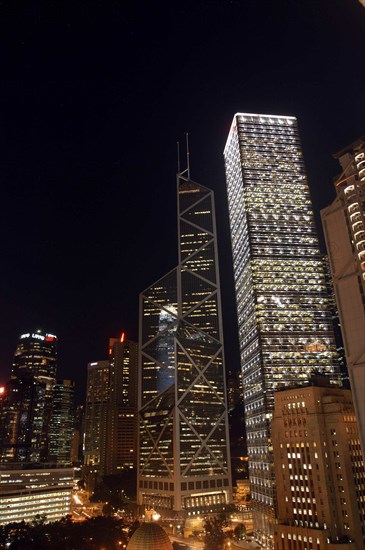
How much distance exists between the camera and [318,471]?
86000 millimetres

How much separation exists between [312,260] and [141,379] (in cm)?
8716

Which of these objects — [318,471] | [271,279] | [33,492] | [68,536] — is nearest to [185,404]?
[271,279]

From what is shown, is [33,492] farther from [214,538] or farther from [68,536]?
[214,538]

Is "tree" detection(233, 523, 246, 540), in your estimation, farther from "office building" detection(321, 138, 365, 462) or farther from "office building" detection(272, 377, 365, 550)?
"office building" detection(321, 138, 365, 462)

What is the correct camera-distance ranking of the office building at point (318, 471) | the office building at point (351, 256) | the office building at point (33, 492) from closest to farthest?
the office building at point (351, 256), the office building at point (318, 471), the office building at point (33, 492)

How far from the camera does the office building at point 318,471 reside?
80.2 m

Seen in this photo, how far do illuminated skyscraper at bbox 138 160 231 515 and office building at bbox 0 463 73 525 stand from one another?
30131 millimetres

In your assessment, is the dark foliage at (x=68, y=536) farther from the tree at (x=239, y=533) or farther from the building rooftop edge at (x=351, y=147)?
the building rooftop edge at (x=351, y=147)

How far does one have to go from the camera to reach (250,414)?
469 feet

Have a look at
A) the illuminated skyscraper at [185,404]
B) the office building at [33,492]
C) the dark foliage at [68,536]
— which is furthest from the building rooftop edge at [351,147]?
the office building at [33,492]

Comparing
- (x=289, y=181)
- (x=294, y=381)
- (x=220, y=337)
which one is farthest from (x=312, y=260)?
(x=220, y=337)

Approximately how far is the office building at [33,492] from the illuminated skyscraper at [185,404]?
1186 inches

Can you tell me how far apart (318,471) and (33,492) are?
375ft

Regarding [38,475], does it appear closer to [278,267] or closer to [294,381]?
[294,381]
